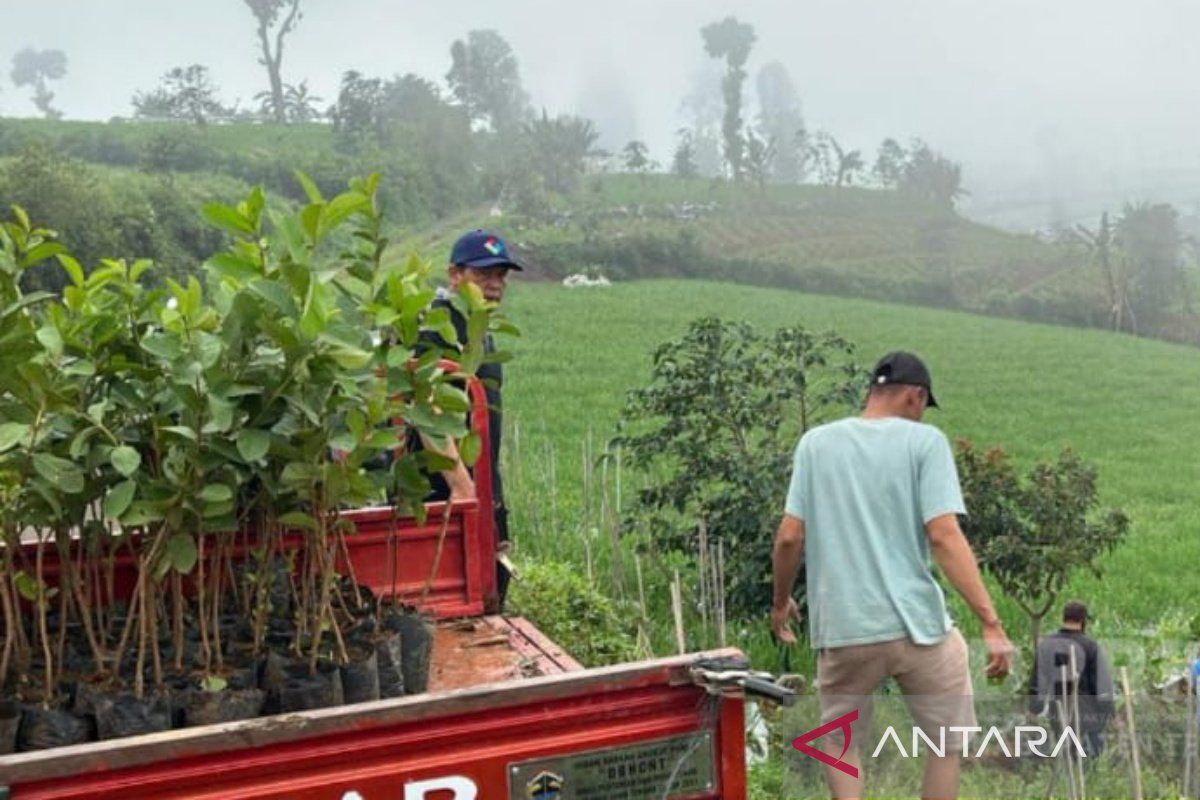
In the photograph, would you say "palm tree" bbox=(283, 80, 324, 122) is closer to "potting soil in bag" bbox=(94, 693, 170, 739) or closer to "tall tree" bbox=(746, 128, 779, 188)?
"tall tree" bbox=(746, 128, 779, 188)

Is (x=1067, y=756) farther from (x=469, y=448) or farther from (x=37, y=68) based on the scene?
(x=37, y=68)

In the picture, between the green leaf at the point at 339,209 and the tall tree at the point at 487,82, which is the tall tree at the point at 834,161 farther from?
Answer: the green leaf at the point at 339,209

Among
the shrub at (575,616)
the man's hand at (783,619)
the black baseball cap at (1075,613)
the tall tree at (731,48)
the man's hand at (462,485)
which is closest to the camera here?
the man's hand at (462,485)

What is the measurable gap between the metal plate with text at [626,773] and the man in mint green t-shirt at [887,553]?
1.25m

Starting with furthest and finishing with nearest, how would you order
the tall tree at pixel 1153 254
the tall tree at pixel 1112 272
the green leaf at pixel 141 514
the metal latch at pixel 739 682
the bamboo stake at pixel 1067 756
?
the tall tree at pixel 1153 254
the tall tree at pixel 1112 272
the bamboo stake at pixel 1067 756
the green leaf at pixel 141 514
the metal latch at pixel 739 682

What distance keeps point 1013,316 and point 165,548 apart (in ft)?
95.7

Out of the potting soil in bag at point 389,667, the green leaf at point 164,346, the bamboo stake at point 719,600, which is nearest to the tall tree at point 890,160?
the bamboo stake at point 719,600

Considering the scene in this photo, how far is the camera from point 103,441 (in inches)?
89.8

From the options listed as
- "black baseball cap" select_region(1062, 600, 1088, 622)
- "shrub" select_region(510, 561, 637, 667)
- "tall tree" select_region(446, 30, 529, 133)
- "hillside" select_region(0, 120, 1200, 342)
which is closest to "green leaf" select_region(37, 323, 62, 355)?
"shrub" select_region(510, 561, 637, 667)

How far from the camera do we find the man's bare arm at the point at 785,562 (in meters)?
3.32

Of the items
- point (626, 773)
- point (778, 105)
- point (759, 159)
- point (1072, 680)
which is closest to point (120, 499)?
point (626, 773)

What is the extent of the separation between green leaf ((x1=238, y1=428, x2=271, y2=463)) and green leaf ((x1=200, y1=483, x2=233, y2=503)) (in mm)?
64

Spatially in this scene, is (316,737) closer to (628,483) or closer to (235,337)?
(235,337)

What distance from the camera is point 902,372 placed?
3.24 metres
